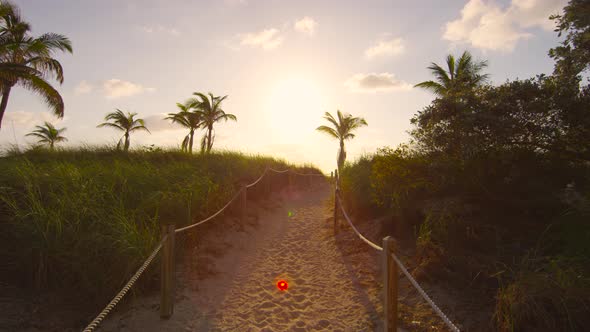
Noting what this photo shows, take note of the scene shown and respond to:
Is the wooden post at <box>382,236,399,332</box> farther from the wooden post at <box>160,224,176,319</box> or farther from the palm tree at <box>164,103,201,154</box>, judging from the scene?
the palm tree at <box>164,103,201,154</box>

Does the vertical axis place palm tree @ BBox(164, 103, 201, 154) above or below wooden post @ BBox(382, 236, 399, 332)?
above

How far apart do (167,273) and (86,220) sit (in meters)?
1.93

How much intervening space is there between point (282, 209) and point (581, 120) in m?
8.24

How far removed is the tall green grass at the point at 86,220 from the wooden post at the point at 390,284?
3210mm

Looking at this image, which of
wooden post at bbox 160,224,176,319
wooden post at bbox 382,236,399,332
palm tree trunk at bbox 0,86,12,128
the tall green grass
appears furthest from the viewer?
palm tree trunk at bbox 0,86,12,128

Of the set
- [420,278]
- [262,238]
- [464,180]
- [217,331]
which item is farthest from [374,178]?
[217,331]

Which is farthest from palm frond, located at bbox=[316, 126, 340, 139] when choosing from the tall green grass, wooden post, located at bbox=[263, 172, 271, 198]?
the tall green grass

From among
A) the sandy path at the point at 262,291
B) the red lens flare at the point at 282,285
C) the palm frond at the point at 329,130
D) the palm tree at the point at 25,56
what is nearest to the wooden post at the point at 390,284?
the sandy path at the point at 262,291

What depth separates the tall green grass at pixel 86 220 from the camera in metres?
→ 4.39

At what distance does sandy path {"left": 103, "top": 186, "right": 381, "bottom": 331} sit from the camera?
4172 millimetres

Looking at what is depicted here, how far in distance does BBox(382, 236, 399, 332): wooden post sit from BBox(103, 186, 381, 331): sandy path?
83 centimetres

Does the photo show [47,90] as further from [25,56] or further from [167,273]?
[167,273]

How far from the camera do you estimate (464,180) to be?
6441mm

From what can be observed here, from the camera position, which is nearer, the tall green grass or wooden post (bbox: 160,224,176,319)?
wooden post (bbox: 160,224,176,319)
